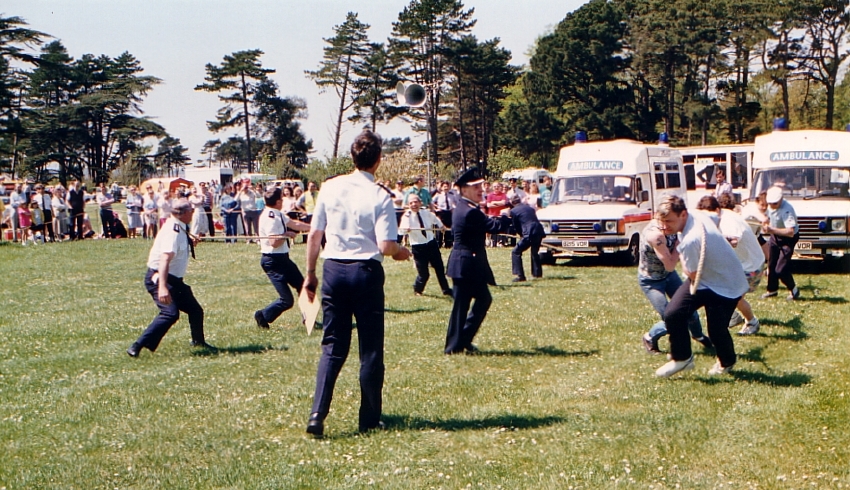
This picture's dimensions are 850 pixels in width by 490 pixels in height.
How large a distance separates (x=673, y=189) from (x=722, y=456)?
16.0 m

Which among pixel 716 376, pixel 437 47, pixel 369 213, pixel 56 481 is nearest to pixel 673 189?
pixel 716 376

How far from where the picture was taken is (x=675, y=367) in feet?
26.1

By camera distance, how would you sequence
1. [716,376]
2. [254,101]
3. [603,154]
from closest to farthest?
1. [716,376]
2. [603,154]
3. [254,101]

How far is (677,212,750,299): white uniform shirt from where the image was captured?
294 inches

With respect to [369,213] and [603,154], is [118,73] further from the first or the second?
[369,213]

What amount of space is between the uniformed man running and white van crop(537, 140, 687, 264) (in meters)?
9.55

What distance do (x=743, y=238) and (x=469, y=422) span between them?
15.4 feet

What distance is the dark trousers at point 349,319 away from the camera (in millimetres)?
5984

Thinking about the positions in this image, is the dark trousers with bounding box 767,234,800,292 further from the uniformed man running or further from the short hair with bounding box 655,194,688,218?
the uniformed man running

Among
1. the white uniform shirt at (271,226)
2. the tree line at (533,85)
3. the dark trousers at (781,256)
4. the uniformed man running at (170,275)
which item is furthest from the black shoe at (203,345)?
the tree line at (533,85)

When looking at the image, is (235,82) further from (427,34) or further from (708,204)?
(708,204)

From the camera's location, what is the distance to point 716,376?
8.05 metres

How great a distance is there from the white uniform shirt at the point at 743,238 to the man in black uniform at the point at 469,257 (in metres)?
2.77

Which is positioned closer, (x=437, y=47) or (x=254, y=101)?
(x=437, y=47)
